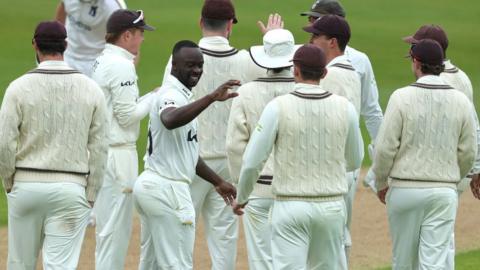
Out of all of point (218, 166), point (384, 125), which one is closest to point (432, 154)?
point (384, 125)

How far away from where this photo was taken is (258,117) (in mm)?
10328

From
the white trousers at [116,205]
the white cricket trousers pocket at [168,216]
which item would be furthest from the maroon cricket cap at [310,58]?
the white trousers at [116,205]

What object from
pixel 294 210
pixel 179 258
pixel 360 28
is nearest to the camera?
pixel 294 210

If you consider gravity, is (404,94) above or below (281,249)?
above

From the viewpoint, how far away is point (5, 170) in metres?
9.48

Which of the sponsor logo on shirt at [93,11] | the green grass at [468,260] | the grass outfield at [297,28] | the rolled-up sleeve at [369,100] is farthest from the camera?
the grass outfield at [297,28]

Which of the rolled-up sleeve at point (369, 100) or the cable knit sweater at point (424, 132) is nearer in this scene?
the cable knit sweater at point (424, 132)

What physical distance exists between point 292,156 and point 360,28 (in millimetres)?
21464

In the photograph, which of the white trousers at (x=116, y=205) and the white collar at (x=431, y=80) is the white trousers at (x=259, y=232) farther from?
the white collar at (x=431, y=80)

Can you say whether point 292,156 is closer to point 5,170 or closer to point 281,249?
point 281,249

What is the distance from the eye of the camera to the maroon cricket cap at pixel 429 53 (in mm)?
10133

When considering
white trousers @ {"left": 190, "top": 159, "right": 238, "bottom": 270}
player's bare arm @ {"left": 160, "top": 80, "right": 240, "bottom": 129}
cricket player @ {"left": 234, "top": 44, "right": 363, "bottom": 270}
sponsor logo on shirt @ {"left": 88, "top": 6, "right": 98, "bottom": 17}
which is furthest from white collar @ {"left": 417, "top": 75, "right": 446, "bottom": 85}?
sponsor logo on shirt @ {"left": 88, "top": 6, "right": 98, "bottom": 17}

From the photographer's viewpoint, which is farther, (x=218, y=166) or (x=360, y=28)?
(x=360, y=28)

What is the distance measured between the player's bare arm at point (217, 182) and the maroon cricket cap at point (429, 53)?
A: 1.77m
